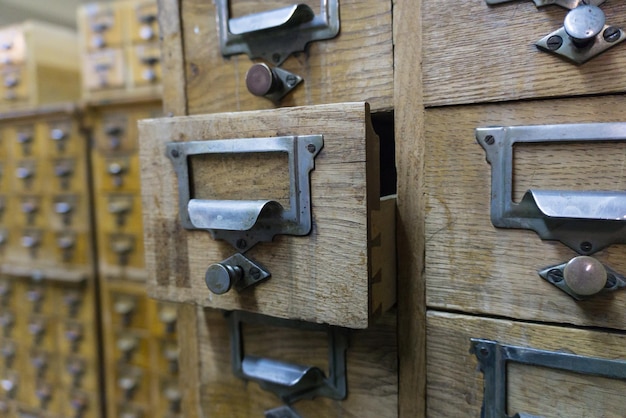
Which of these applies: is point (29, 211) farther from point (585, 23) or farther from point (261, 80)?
point (585, 23)

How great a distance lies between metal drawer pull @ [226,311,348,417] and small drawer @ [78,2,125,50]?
3.92ft

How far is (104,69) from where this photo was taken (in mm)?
1507

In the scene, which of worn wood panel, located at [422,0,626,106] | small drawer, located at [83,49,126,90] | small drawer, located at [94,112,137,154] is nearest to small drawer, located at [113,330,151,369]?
small drawer, located at [94,112,137,154]

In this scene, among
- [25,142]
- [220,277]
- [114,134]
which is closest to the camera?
[220,277]

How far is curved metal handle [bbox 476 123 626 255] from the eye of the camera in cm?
43

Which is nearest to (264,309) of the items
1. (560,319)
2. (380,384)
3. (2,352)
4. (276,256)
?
(276,256)

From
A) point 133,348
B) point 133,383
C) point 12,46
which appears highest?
point 12,46

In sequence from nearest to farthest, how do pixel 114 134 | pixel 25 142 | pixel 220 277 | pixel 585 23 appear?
pixel 585 23, pixel 220 277, pixel 114 134, pixel 25 142

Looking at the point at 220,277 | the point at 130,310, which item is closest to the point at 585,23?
the point at 220,277

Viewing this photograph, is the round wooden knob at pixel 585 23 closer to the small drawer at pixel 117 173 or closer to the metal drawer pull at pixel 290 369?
the metal drawer pull at pixel 290 369

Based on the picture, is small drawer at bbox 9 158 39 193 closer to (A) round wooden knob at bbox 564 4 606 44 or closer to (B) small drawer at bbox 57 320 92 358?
(B) small drawer at bbox 57 320 92 358

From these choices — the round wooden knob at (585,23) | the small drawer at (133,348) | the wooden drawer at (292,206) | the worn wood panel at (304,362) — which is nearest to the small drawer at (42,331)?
the small drawer at (133,348)

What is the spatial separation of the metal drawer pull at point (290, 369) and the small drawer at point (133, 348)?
961 mm

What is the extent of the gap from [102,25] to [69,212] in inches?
24.0
